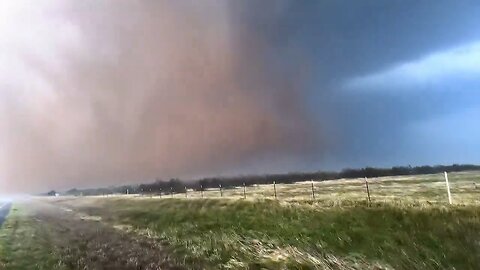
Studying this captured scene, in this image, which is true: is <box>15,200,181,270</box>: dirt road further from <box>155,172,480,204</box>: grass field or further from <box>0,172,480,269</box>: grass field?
<box>155,172,480,204</box>: grass field

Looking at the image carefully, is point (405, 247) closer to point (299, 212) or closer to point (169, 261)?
point (169, 261)

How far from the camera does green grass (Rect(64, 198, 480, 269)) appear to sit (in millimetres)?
14000

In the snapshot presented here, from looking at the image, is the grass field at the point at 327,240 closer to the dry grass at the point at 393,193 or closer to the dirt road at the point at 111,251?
the dirt road at the point at 111,251

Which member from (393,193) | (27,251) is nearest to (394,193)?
(393,193)

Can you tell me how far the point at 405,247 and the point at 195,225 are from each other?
1630 centimetres

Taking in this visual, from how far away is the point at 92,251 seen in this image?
72.6 ft

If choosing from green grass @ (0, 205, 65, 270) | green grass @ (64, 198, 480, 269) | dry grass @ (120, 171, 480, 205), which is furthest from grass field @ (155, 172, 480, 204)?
green grass @ (0, 205, 65, 270)

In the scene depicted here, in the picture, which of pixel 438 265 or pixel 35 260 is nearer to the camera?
pixel 438 265

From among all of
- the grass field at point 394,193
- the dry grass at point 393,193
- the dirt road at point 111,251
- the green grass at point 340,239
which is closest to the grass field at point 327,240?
the green grass at point 340,239

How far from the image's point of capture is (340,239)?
17609 millimetres

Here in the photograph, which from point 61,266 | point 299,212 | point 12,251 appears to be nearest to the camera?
point 61,266

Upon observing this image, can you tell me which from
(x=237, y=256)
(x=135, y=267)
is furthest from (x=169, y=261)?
(x=237, y=256)

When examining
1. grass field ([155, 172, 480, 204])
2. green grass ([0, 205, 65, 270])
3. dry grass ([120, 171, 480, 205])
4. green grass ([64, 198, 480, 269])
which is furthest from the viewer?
grass field ([155, 172, 480, 204])

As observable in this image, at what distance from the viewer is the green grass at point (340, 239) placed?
14000 millimetres
